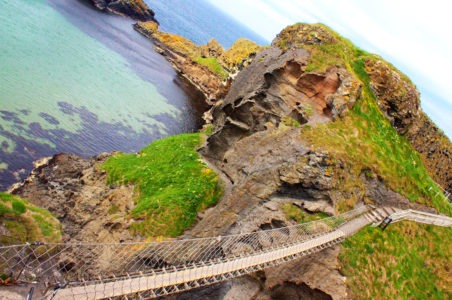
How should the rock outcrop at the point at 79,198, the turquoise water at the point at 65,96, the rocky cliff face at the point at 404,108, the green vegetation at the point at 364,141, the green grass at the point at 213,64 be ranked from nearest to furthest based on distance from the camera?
the green vegetation at the point at 364,141
the rock outcrop at the point at 79,198
the rocky cliff face at the point at 404,108
the turquoise water at the point at 65,96
the green grass at the point at 213,64

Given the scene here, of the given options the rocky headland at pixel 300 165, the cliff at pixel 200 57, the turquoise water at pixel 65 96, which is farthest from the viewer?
the cliff at pixel 200 57

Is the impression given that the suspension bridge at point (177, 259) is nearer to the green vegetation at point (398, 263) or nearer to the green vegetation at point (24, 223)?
the green vegetation at point (398, 263)

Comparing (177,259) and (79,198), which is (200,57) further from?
(177,259)

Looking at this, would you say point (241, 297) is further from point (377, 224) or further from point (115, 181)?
point (115, 181)

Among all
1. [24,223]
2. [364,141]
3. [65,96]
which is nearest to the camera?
[24,223]

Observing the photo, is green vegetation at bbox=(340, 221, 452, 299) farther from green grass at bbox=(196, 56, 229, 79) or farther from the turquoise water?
green grass at bbox=(196, 56, 229, 79)

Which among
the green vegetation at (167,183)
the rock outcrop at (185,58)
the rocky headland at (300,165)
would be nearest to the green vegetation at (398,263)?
the rocky headland at (300,165)

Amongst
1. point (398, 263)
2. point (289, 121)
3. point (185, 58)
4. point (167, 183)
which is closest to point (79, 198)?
point (167, 183)

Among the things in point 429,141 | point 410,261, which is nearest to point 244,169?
point 410,261

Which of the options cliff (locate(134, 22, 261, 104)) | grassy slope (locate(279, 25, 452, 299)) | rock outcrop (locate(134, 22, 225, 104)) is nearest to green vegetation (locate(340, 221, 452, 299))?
grassy slope (locate(279, 25, 452, 299))
